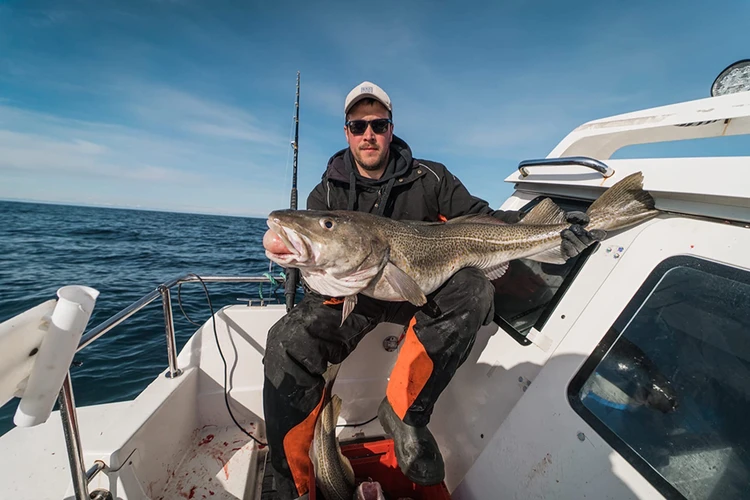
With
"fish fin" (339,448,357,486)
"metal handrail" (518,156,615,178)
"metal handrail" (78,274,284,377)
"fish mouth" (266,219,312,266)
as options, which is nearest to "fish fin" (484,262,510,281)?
"metal handrail" (518,156,615,178)

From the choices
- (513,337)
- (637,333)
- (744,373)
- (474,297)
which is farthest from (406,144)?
(744,373)

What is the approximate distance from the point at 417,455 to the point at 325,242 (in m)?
1.60

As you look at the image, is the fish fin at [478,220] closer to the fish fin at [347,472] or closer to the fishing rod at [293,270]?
the fishing rod at [293,270]

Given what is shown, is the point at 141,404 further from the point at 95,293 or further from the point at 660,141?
the point at 660,141

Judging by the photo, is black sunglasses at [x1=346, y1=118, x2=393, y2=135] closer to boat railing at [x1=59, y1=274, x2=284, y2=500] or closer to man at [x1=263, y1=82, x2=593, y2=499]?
man at [x1=263, y1=82, x2=593, y2=499]

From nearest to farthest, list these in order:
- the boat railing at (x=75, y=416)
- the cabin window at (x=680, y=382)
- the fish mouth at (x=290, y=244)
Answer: the boat railing at (x=75, y=416), the cabin window at (x=680, y=382), the fish mouth at (x=290, y=244)

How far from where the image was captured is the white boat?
1625mm

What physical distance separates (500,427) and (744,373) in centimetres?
132

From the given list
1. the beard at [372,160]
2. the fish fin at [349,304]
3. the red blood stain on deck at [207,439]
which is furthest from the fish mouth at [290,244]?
the red blood stain on deck at [207,439]

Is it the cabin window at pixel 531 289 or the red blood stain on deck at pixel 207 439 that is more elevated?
the cabin window at pixel 531 289

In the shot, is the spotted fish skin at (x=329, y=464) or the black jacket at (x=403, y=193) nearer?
the spotted fish skin at (x=329, y=464)

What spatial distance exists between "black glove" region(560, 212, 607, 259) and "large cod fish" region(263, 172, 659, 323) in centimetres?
4

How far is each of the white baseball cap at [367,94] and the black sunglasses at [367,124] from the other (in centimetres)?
29

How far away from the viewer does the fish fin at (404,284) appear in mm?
2301
